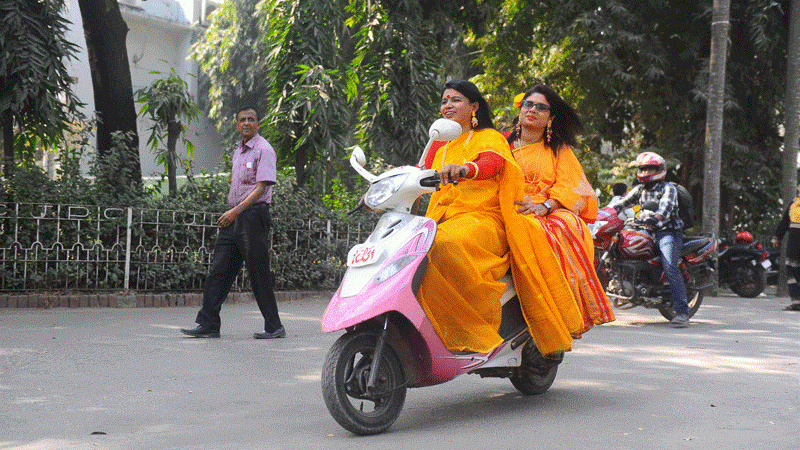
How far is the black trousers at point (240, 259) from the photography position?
291 inches

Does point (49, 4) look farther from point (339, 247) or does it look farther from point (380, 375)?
point (380, 375)

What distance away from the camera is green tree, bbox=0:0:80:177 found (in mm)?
10328

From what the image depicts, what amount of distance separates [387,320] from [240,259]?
3.60 metres

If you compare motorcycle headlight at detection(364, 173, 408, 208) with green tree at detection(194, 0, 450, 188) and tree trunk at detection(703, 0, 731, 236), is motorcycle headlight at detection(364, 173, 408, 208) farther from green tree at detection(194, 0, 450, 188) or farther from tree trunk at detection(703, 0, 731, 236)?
tree trunk at detection(703, 0, 731, 236)


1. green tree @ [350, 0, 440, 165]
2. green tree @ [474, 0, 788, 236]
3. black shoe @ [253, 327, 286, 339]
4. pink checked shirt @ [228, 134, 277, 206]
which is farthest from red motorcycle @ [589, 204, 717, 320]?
green tree @ [474, 0, 788, 236]

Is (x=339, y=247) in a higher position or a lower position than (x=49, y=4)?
lower

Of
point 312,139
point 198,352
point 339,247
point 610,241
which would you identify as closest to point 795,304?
point 610,241

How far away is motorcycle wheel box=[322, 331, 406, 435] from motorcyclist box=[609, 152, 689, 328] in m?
6.02

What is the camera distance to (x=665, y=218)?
9.55 meters

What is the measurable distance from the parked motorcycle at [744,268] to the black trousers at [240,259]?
1060 cm

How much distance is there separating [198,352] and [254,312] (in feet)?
10.3

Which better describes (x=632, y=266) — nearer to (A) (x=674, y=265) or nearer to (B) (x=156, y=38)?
(A) (x=674, y=265)

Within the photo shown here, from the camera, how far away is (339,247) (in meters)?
12.5

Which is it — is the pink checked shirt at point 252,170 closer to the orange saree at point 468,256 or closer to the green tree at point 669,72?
the orange saree at point 468,256
